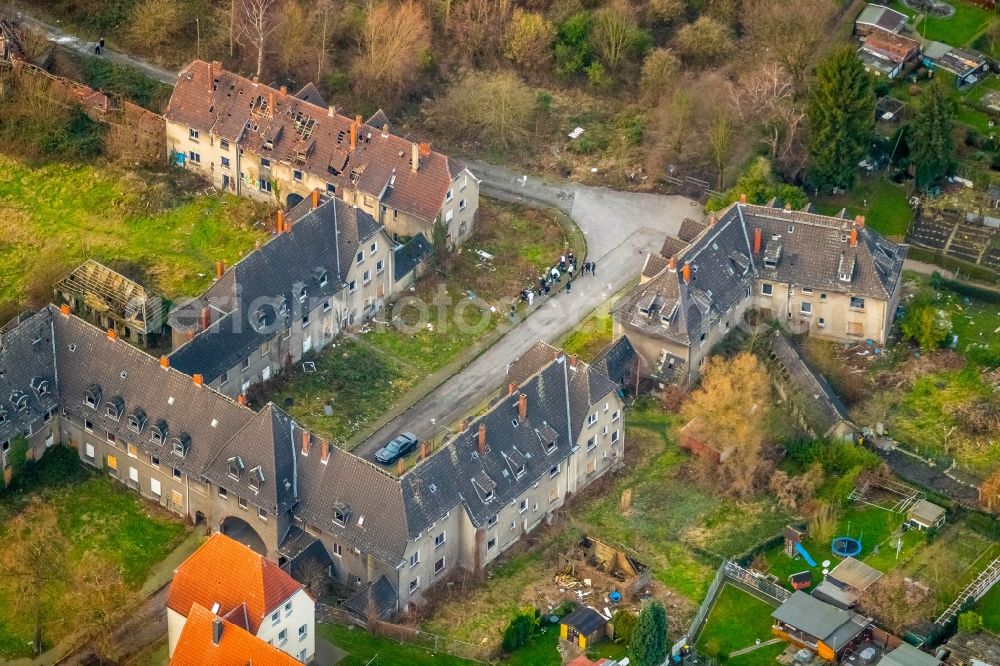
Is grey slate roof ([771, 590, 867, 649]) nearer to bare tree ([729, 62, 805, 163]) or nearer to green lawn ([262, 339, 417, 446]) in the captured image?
green lawn ([262, 339, 417, 446])

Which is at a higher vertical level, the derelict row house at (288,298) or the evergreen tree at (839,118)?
the evergreen tree at (839,118)

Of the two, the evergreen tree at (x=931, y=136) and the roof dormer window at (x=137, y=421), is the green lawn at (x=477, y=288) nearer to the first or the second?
the roof dormer window at (x=137, y=421)

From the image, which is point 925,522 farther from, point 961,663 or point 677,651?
point 677,651

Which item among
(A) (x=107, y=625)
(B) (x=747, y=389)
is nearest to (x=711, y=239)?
(B) (x=747, y=389)

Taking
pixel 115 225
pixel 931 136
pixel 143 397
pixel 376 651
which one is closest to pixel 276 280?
pixel 143 397

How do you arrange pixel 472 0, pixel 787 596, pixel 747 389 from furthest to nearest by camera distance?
pixel 472 0, pixel 747 389, pixel 787 596

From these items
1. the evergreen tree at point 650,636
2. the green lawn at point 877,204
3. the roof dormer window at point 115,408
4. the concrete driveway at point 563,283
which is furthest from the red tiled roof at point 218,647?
the green lawn at point 877,204
